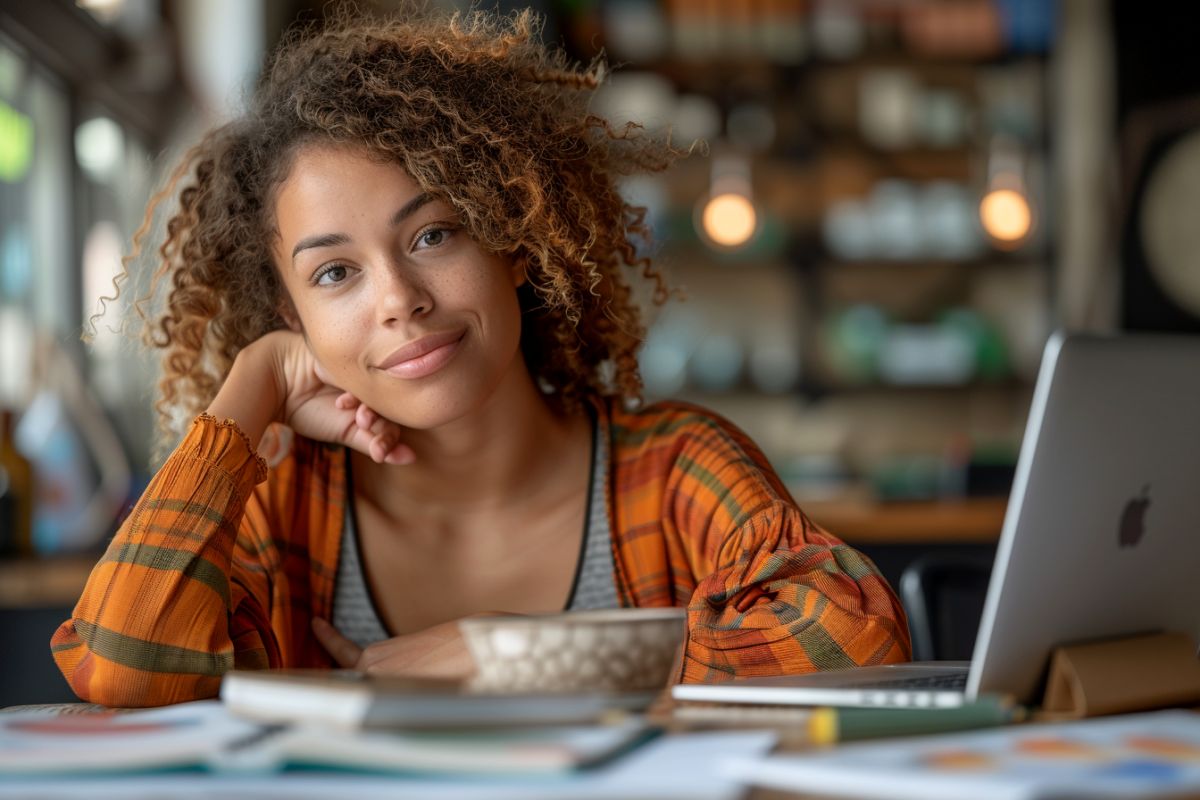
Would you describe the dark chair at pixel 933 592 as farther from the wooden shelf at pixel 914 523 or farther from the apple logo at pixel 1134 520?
the apple logo at pixel 1134 520

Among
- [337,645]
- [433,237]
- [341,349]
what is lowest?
[337,645]

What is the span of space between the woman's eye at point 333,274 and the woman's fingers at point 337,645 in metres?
0.39

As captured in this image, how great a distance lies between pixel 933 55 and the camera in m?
5.56

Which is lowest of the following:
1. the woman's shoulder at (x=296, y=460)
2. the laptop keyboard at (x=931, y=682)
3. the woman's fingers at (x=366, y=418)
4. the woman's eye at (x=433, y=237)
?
the laptop keyboard at (x=931, y=682)

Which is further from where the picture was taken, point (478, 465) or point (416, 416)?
point (478, 465)

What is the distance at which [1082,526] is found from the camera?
93 cm

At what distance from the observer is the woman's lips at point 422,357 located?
148 cm

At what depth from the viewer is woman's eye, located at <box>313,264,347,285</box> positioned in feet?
4.92

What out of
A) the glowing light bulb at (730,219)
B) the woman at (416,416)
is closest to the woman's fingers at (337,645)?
the woman at (416,416)

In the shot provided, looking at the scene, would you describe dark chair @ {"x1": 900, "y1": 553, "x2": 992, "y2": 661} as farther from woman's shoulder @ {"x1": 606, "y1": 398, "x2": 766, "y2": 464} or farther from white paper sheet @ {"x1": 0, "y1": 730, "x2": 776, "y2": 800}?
white paper sheet @ {"x1": 0, "y1": 730, "x2": 776, "y2": 800}

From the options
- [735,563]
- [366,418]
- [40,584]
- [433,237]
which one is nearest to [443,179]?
[433,237]

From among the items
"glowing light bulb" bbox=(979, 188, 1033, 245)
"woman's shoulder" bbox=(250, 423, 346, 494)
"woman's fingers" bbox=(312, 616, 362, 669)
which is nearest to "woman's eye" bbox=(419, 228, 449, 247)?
"woman's shoulder" bbox=(250, 423, 346, 494)

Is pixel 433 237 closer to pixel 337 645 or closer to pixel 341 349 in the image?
pixel 341 349

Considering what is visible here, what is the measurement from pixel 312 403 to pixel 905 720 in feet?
3.33
